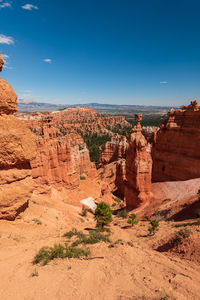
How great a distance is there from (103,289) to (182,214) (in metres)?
12.2

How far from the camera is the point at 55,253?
21.0ft

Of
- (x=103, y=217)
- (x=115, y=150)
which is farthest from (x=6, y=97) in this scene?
(x=115, y=150)

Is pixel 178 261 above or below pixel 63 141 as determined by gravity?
below

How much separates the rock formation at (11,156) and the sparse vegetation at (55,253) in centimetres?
233

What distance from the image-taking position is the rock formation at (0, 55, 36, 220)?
675 centimetres

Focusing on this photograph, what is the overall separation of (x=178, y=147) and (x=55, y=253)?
26021mm

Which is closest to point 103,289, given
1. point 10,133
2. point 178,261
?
point 178,261

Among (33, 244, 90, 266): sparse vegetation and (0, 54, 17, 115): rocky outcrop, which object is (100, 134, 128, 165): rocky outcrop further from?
(0, 54, 17, 115): rocky outcrop

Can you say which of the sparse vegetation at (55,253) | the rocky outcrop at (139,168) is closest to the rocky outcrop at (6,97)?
the sparse vegetation at (55,253)

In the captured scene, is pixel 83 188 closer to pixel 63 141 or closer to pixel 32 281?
pixel 63 141

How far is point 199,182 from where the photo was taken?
2169 centimetres

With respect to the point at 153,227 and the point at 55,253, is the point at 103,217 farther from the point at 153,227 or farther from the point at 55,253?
the point at 55,253

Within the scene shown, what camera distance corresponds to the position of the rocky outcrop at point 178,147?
83.0ft

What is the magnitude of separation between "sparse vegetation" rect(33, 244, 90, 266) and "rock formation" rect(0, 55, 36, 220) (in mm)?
2330
